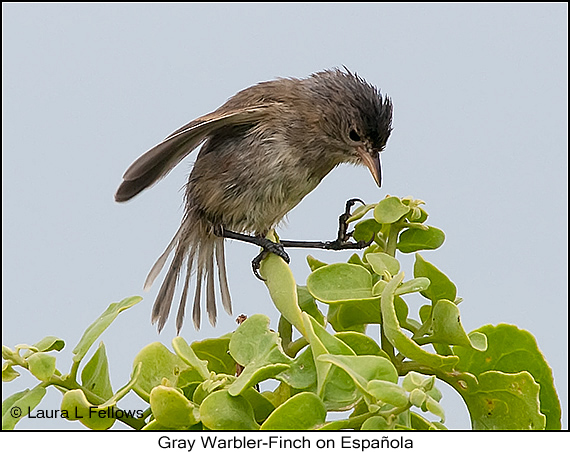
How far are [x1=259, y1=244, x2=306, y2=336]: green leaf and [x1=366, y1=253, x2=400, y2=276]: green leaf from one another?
4.7 inches

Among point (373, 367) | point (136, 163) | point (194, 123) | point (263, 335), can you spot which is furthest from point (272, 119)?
point (373, 367)

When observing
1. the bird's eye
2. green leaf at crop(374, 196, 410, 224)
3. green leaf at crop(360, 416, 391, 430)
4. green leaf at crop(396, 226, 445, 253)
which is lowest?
green leaf at crop(360, 416, 391, 430)

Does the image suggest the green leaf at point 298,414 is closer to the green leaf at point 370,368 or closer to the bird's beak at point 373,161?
the green leaf at point 370,368

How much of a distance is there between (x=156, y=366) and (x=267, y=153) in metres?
0.78

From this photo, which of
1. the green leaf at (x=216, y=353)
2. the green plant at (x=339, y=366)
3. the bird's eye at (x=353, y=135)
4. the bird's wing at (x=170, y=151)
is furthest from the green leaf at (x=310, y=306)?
the bird's eye at (x=353, y=135)

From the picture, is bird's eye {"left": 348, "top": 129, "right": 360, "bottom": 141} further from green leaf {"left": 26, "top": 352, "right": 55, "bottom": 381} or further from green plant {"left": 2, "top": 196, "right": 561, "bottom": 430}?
green leaf {"left": 26, "top": 352, "right": 55, "bottom": 381}

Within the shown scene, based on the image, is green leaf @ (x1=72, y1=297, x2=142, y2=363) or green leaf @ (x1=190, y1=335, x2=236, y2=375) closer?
green leaf @ (x1=72, y1=297, x2=142, y2=363)

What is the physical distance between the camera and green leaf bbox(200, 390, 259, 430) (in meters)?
0.92

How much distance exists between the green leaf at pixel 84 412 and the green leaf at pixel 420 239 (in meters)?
0.52

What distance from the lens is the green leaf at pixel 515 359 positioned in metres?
1.12

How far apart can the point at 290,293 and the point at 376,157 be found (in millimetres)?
730

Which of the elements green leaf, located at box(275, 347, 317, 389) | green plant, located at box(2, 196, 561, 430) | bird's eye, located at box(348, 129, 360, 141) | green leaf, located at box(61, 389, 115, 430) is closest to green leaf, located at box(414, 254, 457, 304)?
green plant, located at box(2, 196, 561, 430)

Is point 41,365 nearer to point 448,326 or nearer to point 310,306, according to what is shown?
point 310,306
